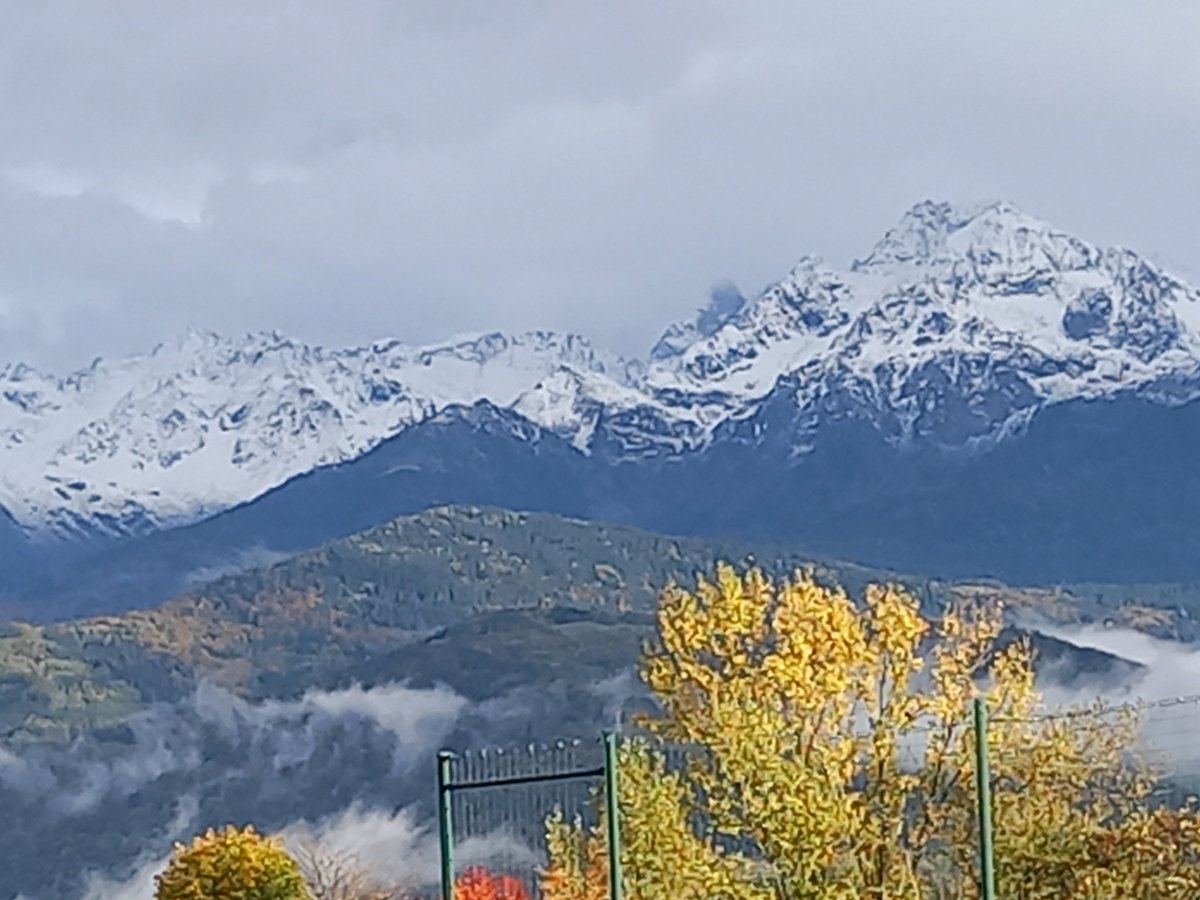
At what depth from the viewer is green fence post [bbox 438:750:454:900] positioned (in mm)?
25625

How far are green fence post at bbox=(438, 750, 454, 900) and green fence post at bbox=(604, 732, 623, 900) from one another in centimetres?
185

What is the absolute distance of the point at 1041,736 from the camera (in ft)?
106

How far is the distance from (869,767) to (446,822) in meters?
7.17

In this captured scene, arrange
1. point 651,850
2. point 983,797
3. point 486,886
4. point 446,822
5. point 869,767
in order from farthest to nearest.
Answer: point 486,886
point 869,767
point 651,850
point 446,822
point 983,797

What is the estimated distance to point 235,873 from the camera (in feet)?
151

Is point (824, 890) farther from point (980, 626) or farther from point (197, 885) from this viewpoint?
point (197, 885)

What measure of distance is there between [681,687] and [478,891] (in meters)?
15.7

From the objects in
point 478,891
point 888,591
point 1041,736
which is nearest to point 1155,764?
point 1041,736

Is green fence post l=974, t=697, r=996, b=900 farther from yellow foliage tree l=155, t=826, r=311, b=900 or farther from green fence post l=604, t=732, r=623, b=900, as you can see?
yellow foliage tree l=155, t=826, r=311, b=900

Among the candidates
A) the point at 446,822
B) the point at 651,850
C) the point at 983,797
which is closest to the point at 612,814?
the point at 446,822

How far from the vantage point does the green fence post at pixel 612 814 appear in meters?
23.8

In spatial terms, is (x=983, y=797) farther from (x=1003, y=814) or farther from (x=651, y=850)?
(x=1003, y=814)

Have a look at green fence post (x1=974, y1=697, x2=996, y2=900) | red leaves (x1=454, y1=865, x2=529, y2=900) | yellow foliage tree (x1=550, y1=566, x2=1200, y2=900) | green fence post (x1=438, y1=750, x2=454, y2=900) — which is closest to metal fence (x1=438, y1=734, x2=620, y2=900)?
green fence post (x1=438, y1=750, x2=454, y2=900)

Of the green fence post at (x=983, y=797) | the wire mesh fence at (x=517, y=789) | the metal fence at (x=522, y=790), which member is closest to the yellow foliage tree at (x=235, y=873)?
the wire mesh fence at (x=517, y=789)
